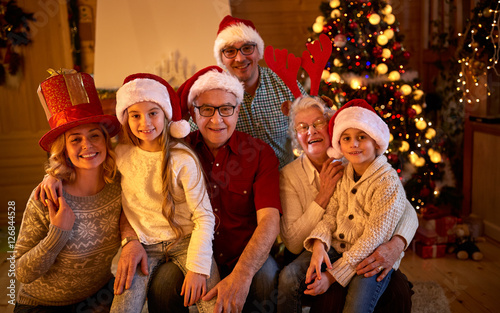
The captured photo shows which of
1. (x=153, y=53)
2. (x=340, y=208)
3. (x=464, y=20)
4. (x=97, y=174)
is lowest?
(x=340, y=208)

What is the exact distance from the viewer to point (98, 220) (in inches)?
67.1

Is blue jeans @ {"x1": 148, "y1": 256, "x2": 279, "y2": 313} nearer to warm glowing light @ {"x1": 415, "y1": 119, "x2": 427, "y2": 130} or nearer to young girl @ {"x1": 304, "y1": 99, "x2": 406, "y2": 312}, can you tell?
young girl @ {"x1": 304, "y1": 99, "x2": 406, "y2": 312}

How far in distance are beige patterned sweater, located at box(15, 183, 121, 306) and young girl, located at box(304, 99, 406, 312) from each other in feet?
2.70

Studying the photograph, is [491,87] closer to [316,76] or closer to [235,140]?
[316,76]

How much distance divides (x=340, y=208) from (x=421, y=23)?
3202mm

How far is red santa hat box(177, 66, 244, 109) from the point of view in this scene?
183 cm

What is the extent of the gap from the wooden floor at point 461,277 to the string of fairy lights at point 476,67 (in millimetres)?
1182

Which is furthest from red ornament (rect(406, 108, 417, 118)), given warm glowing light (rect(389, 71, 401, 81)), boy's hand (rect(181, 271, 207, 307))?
boy's hand (rect(181, 271, 207, 307))

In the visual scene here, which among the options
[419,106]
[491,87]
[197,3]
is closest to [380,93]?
[419,106]

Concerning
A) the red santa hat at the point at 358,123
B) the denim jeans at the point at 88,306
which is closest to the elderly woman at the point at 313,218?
the red santa hat at the point at 358,123

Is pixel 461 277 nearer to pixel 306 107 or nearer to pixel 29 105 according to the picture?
pixel 306 107

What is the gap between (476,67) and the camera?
10.9 feet

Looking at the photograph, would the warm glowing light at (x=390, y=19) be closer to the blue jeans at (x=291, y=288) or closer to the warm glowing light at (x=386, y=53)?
the warm glowing light at (x=386, y=53)

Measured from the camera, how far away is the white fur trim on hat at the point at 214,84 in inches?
71.9
